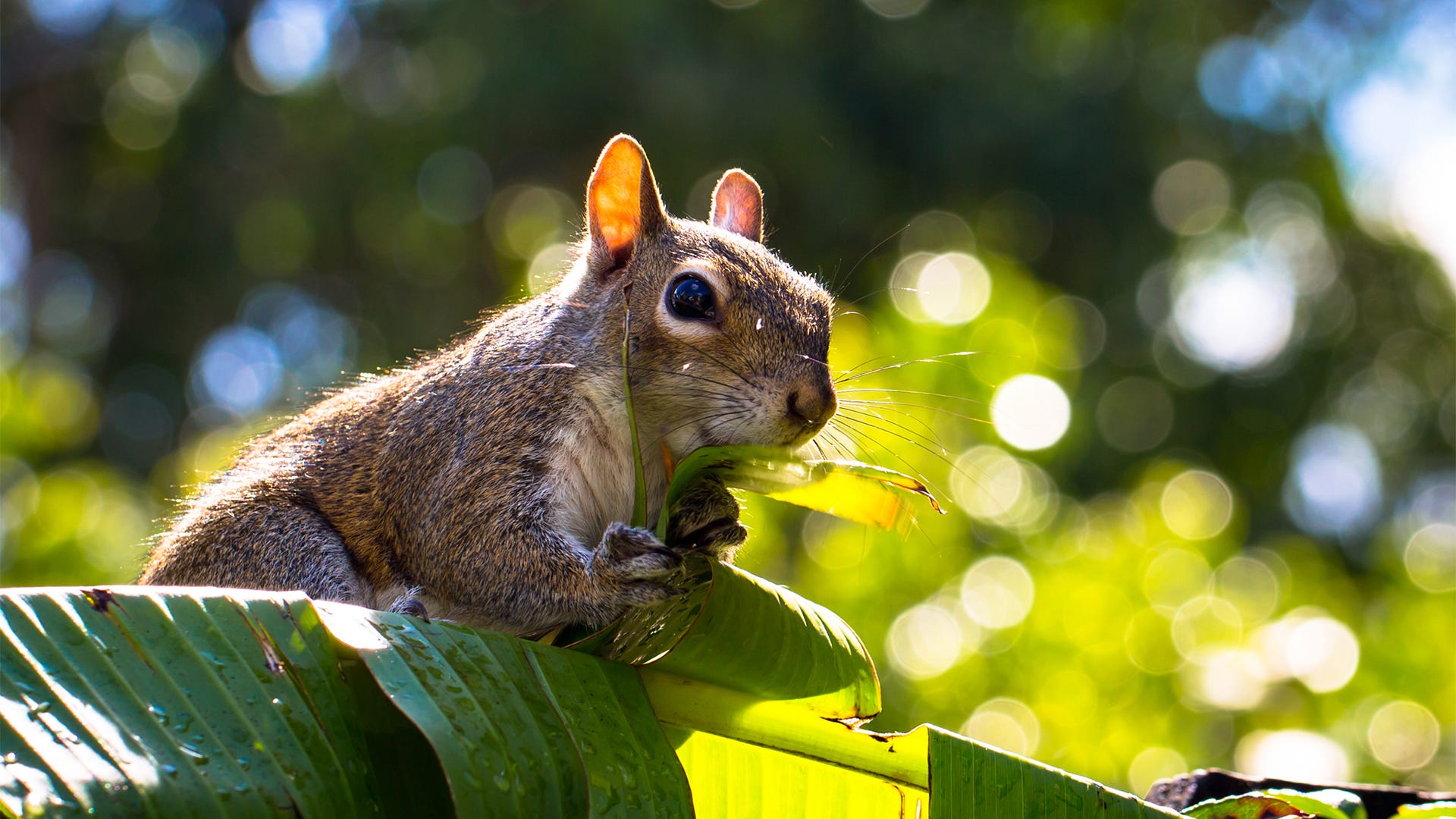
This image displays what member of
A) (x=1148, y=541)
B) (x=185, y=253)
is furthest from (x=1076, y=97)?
(x=185, y=253)

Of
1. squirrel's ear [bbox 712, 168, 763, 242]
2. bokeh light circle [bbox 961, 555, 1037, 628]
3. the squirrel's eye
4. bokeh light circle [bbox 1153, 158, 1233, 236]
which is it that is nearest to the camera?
the squirrel's eye

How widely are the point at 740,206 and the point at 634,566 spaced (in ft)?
4.18

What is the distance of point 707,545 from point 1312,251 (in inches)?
479

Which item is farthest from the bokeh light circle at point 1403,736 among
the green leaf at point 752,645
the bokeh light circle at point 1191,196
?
the bokeh light circle at point 1191,196

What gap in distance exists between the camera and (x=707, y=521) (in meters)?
1.58

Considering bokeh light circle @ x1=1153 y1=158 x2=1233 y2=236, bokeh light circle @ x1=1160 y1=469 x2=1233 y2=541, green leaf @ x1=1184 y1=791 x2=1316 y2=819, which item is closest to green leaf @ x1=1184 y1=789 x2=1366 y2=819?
green leaf @ x1=1184 y1=791 x2=1316 y2=819

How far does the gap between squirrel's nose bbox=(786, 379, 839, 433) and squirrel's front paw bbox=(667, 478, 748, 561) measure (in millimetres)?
191

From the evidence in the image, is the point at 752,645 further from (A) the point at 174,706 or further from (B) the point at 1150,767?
(B) the point at 1150,767

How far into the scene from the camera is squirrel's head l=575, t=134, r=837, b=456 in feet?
5.81

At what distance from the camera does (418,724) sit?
3.34ft

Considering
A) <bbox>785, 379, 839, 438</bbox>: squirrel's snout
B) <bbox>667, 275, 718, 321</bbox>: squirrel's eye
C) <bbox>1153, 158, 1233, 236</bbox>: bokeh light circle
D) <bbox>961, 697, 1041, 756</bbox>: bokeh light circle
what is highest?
<bbox>1153, 158, 1233, 236</bbox>: bokeh light circle

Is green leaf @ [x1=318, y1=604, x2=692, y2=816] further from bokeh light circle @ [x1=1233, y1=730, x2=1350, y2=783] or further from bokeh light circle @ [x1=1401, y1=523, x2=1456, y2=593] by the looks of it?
bokeh light circle @ [x1=1401, y1=523, x2=1456, y2=593]

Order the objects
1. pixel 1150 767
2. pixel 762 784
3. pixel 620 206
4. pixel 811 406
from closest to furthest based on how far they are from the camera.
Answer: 1. pixel 762 784
2. pixel 811 406
3. pixel 620 206
4. pixel 1150 767

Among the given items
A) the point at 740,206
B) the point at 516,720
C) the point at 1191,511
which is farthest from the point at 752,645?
the point at 1191,511
